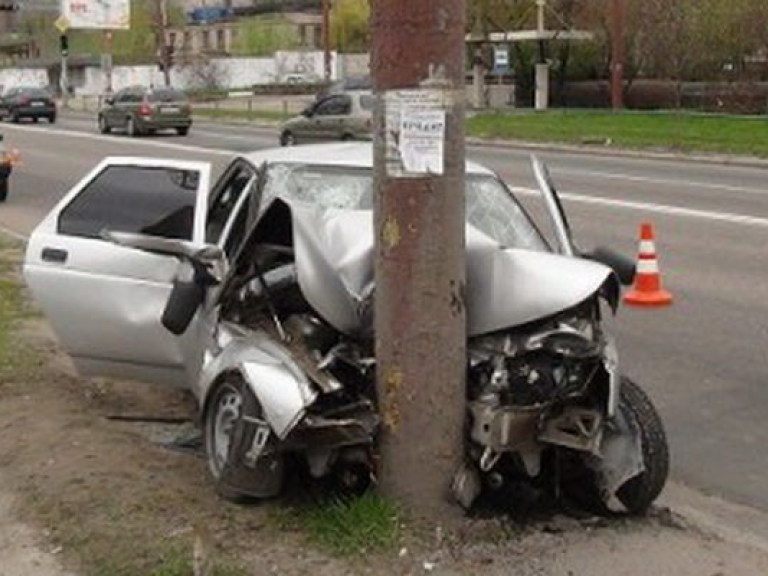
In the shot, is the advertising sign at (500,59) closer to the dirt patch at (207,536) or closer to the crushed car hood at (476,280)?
the dirt patch at (207,536)

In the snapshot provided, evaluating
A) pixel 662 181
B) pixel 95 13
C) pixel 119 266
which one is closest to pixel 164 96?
pixel 662 181

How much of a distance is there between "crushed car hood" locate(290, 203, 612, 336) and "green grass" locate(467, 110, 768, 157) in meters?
23.5

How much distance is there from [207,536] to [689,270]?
27.0 feet

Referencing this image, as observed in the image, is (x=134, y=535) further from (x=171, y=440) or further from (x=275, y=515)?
(x=171, y=440)

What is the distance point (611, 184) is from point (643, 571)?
58.6ft

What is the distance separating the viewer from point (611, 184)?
72.5 feet

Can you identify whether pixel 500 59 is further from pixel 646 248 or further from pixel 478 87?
pixel 646 248

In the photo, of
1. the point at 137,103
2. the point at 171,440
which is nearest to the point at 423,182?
the point at 171,440

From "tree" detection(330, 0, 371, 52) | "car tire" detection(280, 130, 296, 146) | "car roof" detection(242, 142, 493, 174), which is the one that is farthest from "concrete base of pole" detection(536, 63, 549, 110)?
"tree" detection(330, 0, 371, 52)

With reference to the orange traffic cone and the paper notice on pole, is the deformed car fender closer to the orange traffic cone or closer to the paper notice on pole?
the paper notice on pole

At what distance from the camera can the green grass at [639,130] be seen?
98.6ft

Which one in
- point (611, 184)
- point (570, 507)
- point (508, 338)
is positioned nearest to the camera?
point (508, 338)

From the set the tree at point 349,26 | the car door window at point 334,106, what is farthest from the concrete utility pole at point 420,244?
the tree at point 349,26

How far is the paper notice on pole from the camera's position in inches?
188
